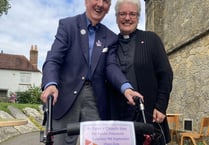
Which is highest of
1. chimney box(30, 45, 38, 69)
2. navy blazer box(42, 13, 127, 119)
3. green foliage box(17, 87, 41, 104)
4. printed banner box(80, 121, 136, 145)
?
chimney box(30, 45, 38, 69)

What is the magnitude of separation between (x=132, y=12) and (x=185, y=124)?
26.8 feet

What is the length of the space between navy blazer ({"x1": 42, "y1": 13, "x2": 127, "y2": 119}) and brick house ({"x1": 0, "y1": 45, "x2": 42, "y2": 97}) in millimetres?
47324

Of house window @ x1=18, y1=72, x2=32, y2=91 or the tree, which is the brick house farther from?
the tree

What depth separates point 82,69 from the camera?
261 centimetres

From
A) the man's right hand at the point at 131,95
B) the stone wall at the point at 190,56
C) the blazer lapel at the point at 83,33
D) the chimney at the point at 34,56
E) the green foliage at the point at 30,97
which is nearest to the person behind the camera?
the man's right hand at the point at 131,95

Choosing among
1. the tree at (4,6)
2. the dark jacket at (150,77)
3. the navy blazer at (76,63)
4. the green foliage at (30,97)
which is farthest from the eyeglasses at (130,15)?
the green foliage at (30,97)

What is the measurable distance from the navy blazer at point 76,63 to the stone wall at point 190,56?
279 inches

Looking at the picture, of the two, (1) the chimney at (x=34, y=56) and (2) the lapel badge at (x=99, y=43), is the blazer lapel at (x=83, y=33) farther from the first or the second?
(1) the chimney at (x=34, y=56)

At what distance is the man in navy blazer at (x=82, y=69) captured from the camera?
2.54 meters

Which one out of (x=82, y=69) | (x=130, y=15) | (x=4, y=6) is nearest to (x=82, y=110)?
(x=82, y=69)

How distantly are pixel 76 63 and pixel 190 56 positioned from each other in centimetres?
865

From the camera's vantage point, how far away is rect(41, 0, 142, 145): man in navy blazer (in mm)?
2541

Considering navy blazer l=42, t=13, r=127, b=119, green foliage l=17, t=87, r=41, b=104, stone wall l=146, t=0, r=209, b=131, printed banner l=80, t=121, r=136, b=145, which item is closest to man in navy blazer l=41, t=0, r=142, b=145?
navy blazer l=42, t=13, r=127, b=119

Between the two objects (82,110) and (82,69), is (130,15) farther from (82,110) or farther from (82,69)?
(82,110)
